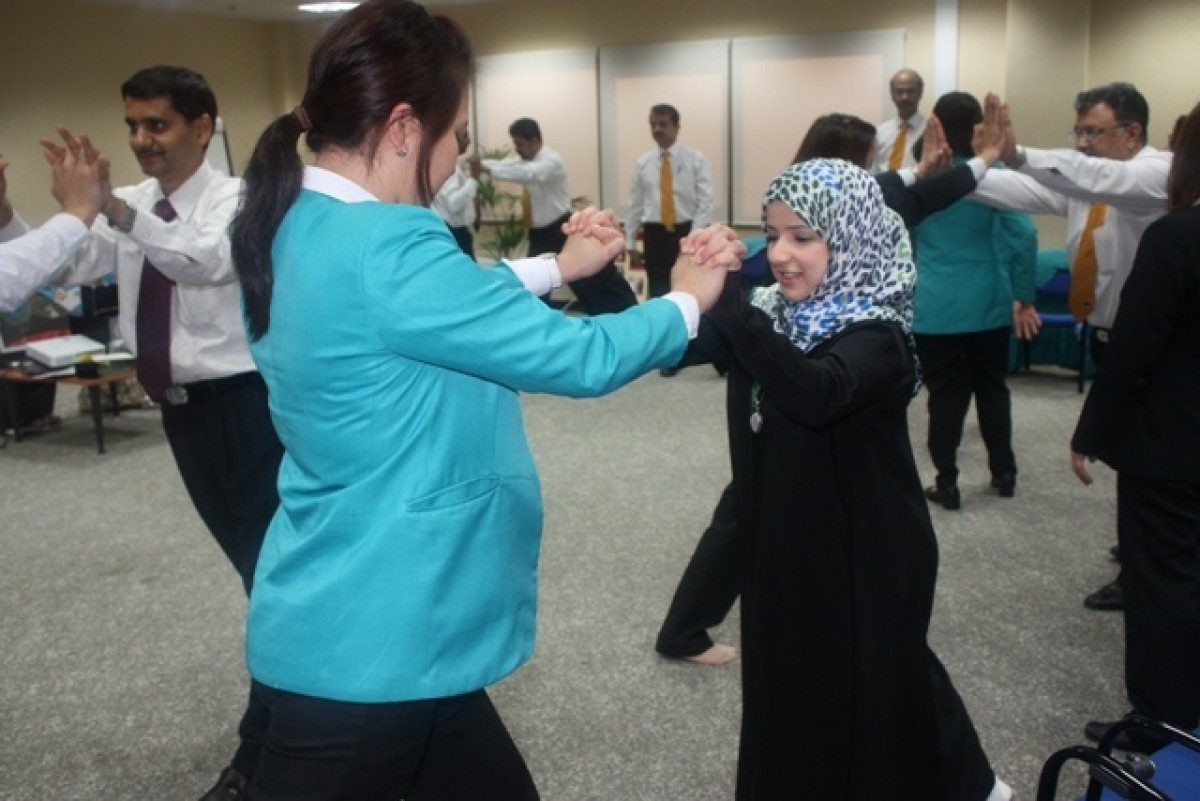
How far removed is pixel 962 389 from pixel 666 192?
150 inches

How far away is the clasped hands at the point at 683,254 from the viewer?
143cm

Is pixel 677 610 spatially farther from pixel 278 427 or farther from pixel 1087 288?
pixel 1087 288

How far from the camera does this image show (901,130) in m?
5.95

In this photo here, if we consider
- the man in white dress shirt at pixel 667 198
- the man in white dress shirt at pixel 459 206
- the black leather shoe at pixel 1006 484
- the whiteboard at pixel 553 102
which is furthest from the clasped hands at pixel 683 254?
the whiteboard at pixel 553 102

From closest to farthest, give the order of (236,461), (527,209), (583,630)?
(236,461) < (583,630) < (527,209)

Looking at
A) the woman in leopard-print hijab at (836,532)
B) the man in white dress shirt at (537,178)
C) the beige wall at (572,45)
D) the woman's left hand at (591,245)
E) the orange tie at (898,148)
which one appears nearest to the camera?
the woman's left hand at (591,245)

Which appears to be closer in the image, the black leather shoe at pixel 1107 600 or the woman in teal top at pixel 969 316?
the black leather shoe at pixel 1107 600

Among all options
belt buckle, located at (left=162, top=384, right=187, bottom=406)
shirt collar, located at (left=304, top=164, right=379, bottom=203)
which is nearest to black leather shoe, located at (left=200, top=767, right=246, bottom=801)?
belt buckle, located at (left=162, top=384, right=187, bottom=406)

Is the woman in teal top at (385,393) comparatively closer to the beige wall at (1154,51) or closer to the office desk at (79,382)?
the office desk at (79,382)

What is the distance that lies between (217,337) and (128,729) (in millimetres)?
1086

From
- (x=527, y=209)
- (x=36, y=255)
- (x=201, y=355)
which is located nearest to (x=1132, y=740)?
(x=201, y=355)

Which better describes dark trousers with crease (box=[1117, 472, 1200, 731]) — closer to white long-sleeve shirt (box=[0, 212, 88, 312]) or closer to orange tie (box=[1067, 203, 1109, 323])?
orange tie (box=[1067, 203, 1109, 323])

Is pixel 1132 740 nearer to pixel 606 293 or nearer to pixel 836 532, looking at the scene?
pixel 836 532

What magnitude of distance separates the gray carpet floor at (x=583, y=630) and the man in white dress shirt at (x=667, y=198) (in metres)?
2.69
